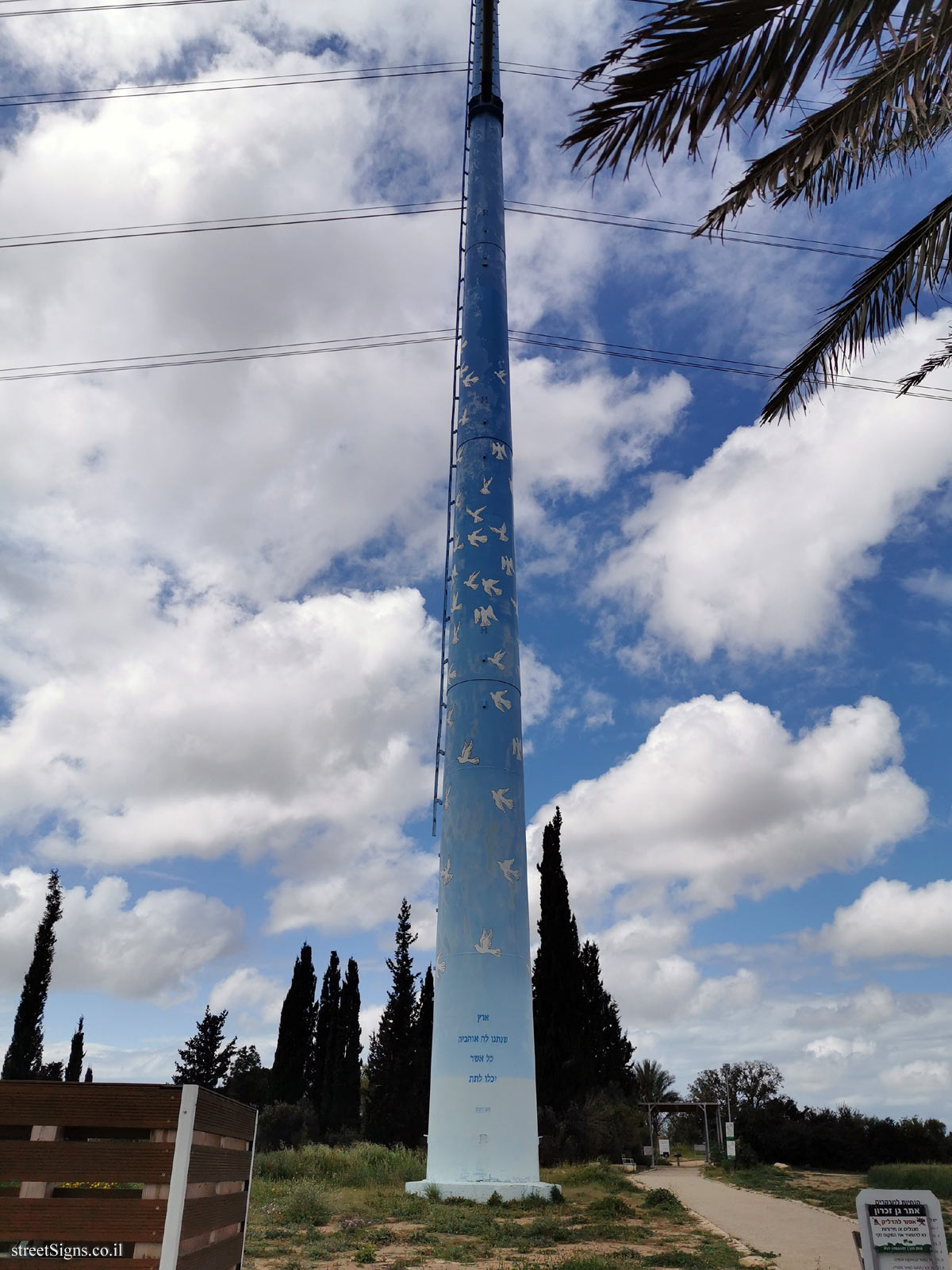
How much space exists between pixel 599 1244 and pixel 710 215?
1238 centimetres

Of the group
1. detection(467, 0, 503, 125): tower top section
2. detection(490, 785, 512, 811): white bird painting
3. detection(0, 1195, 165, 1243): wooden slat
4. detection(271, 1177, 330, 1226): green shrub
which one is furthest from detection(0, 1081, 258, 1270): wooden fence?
detection(467, 0, 503, 125): tower top section

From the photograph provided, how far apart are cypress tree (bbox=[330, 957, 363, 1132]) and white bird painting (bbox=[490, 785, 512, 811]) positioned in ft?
105

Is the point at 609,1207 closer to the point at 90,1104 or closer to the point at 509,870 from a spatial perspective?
the point at 509,870

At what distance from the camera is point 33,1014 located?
43.8m

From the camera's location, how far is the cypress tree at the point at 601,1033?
150 feet

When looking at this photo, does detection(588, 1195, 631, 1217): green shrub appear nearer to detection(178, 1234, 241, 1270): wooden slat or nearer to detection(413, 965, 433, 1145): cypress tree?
detection(178, 1234, 241, 1270): wooden slat

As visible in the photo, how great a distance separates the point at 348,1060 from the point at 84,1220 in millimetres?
49276

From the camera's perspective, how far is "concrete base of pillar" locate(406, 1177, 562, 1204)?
17.0 m

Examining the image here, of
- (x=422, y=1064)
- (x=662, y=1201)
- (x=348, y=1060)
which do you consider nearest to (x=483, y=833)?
(x=662, y=1201)

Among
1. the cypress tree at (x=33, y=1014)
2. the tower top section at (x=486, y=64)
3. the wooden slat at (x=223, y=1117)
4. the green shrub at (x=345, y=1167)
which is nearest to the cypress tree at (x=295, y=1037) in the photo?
the cypress tree at (x=33, y=1014)

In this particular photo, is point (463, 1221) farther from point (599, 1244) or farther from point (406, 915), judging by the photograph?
point (406, 915)

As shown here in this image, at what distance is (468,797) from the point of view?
19.8 m

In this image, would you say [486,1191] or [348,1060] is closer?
[486,1191]

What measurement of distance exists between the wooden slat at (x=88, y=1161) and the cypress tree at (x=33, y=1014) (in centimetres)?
4256
